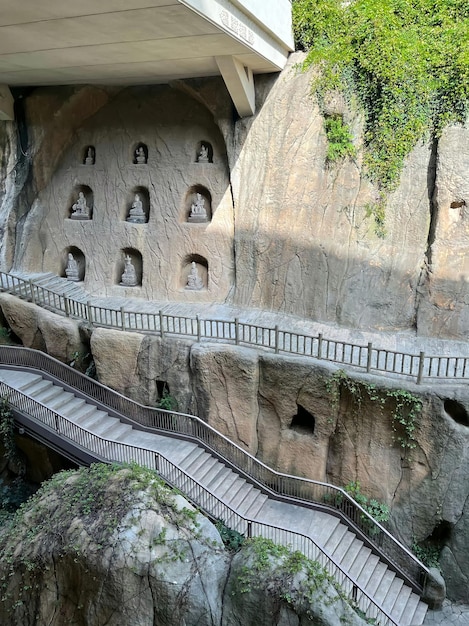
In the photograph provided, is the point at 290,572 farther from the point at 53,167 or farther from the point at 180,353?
the point at 53,167

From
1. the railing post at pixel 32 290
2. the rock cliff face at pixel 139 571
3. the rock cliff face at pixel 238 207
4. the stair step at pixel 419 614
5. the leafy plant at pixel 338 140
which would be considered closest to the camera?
the rock cliff face at pixel 139 571

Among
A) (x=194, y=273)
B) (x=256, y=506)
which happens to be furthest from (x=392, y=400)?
(x=194, y=273)

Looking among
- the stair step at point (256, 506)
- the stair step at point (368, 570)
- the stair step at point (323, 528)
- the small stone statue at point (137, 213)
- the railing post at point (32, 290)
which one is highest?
the small stone statue at point (137, 213)

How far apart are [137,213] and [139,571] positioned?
11.6m

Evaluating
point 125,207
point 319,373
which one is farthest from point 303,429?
point 125,207

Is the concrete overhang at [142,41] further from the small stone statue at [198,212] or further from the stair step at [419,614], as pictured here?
the stair step at [419,614]

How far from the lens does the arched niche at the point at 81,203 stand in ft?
60.1

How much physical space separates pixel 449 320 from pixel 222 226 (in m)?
7.42

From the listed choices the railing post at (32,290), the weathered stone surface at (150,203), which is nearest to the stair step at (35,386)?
the railing post at (32,290)

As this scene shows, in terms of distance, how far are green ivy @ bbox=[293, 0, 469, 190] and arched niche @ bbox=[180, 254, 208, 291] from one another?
6.20m

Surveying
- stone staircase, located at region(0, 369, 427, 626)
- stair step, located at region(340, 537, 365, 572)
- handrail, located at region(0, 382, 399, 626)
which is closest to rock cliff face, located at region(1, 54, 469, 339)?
stone staircase, located at region(0, 369, 427, 626)

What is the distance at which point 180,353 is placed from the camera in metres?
13.8

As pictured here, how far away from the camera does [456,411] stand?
1179cm

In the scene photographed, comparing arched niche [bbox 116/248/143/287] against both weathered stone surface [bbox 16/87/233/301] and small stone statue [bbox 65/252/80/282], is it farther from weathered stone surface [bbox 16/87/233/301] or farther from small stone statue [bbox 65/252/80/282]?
small stone statue [bbox 65/252/80/282]
